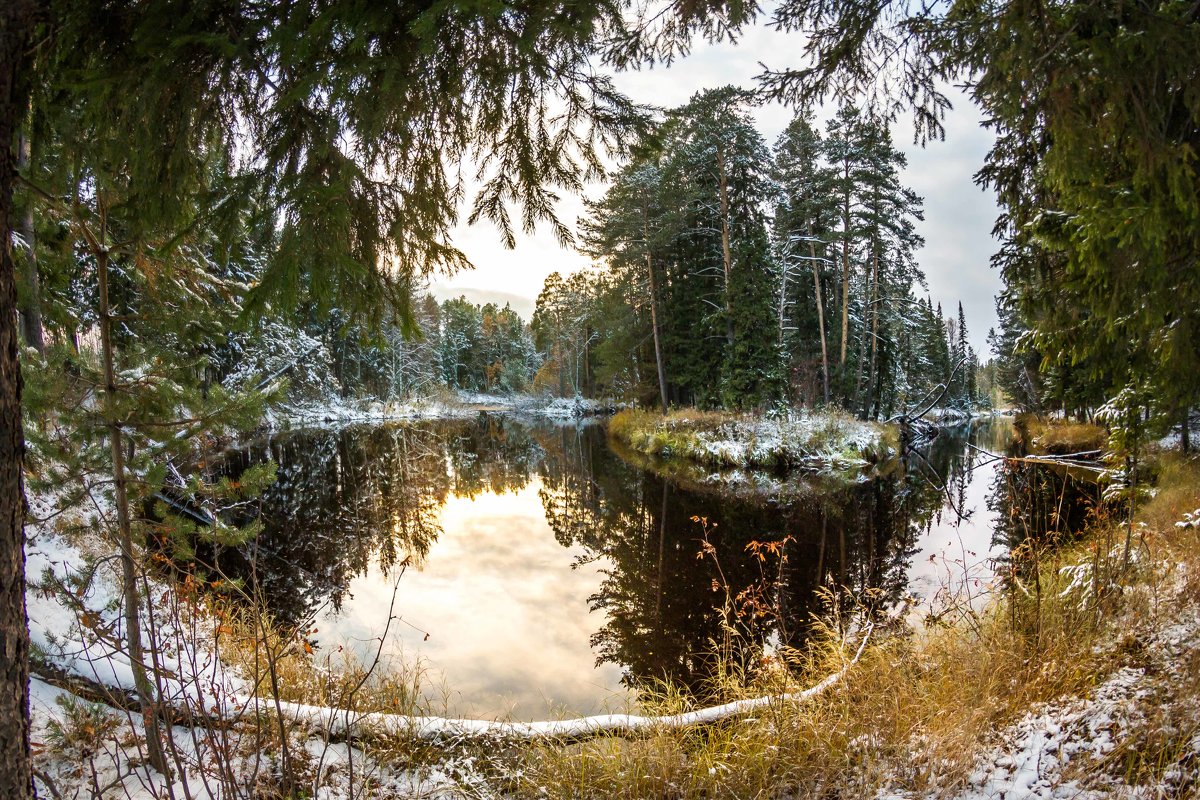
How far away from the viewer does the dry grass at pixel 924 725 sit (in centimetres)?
256

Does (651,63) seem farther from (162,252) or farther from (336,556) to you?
(336,556)

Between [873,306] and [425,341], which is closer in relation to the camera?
[425,341]

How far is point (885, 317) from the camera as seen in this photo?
28.3 metres

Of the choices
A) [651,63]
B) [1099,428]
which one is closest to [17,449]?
[651,63]

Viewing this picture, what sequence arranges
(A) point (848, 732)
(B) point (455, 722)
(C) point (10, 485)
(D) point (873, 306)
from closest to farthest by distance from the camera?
1. (C) point (10, 485)
2. (A) point (848, 732)
3. (B) point (455, 722)
4. (D) point (873, 306)

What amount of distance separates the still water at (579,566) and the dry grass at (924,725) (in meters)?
0.60

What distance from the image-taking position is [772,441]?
1572cm

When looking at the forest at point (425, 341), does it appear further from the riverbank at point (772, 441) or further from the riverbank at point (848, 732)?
the riverbank at point (772, 441)

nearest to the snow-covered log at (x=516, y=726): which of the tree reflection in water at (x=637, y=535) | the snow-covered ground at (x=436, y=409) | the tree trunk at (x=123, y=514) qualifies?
the tree reflection in water at (x=637, y=535)

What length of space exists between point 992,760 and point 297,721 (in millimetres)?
3675

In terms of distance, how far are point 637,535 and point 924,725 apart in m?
6.67

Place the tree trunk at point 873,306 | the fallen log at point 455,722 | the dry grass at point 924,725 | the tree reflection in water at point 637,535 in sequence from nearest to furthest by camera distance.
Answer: the dry grass at point 924,725
the fallen log at point 455,722
the tree reflection in water at point 637,535
the tree trunk at point 873,306

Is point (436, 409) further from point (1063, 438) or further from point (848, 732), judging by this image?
point (848, 732)

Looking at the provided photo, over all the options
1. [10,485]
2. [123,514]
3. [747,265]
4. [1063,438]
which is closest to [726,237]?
[747,265]
